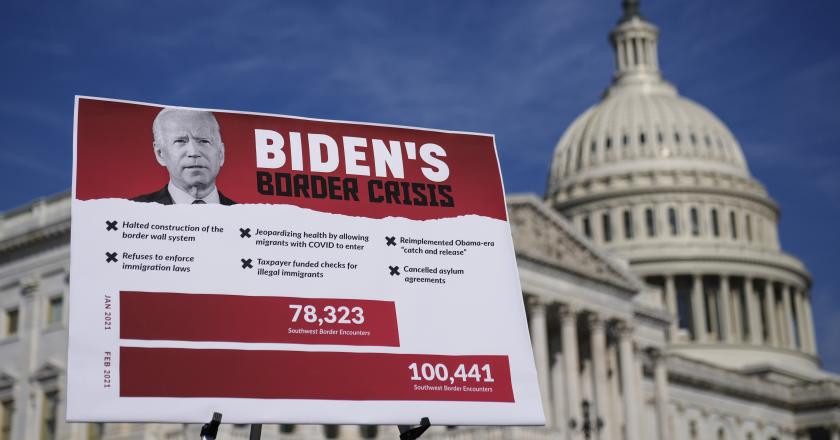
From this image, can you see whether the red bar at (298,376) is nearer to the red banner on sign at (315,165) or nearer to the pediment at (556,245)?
the red banner on sign at (315,165)

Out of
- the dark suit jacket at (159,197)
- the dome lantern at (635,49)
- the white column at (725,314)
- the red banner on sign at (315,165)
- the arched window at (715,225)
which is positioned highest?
the dome lantern at (635,49)

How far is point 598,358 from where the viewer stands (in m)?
76.9

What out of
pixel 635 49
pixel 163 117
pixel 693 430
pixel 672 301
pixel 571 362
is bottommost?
pixel 163 117

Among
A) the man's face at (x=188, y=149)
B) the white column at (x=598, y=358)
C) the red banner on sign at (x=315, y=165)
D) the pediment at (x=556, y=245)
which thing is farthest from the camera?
the white column at (x=598, y=358)

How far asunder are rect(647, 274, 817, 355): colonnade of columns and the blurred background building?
0.55 ft

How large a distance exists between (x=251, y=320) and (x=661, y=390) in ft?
257

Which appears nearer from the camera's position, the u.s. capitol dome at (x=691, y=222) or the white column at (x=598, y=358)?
the white column at (x=598, y=358)

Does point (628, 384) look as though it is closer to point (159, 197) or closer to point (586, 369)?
point (586, 369)

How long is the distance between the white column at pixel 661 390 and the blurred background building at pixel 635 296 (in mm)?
86

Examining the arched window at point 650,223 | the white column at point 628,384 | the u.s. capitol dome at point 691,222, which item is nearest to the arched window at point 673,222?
the u.s. capitol dome at point 691,222

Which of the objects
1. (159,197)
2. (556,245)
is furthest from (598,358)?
(159,197)

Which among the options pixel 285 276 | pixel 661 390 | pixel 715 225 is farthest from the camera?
pixel 715 225

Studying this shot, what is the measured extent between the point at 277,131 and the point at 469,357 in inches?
102

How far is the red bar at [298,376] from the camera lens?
11.6 metres
